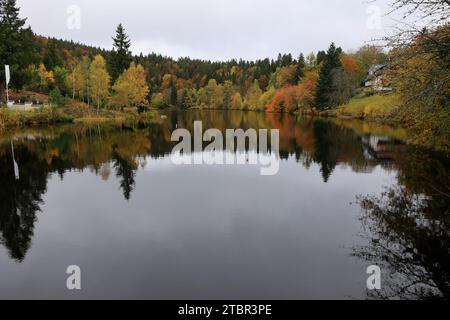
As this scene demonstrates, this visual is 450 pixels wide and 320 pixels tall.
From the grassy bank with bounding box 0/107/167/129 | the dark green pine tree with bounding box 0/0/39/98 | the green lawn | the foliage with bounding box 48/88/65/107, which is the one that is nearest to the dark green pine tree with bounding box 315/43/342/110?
the green lawn

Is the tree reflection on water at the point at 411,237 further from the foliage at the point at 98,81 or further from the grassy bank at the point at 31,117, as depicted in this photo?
the foliage at the point at 98,81

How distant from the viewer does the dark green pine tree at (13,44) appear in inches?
2101

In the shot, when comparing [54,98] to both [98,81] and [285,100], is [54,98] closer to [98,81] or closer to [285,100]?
[98,81]

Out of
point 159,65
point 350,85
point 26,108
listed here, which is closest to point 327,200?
point 26,108

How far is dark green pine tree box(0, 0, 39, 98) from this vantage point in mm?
53375

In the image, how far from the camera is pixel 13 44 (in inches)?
2115

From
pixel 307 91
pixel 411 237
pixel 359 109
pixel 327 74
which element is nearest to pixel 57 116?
pixel 411 237

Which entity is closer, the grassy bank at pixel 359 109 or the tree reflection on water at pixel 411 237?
the tree reflection on water at pixel 411 237

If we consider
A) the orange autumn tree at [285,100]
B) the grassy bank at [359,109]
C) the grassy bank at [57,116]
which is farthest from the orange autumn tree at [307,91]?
the grassy bank at [57,116]

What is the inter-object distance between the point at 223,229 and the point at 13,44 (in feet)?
177

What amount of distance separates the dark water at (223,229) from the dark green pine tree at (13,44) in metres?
35.7

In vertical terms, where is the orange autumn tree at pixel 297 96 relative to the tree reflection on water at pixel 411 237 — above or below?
above

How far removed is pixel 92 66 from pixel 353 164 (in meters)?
53.5

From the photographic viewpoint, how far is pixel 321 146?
3503cm
